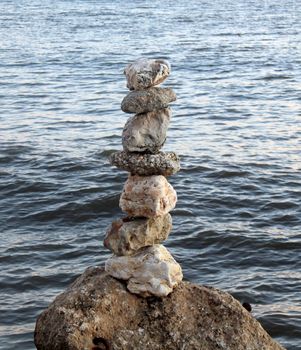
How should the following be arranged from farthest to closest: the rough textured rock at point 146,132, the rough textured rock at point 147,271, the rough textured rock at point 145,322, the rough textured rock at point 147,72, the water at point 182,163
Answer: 1. the water at point 182,163
2. the rough textured rock at point 146,132
3. the rough textured rock at point 147,72
4. the rough textured rock at point 147,271
5. the rough textured rock at point 145,322

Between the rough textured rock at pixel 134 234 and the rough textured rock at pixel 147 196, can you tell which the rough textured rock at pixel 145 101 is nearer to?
the rough textured rock at pixel 147 196

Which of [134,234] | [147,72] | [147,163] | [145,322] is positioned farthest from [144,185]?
[145,322]

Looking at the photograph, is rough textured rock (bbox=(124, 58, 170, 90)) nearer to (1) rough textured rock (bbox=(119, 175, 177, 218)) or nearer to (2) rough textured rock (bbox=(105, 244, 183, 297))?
(1) rough textured rock (bbox=(119, 175, 177, 218))

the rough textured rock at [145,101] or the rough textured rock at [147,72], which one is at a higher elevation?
the rough textured rock at [147,72]

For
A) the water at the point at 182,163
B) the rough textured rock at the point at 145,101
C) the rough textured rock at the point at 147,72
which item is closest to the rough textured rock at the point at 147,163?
the rough textured rock at the point at 145,101

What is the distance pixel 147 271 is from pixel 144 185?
85cm

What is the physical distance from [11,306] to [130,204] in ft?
11.6

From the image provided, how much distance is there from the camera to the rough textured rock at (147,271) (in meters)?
8.95

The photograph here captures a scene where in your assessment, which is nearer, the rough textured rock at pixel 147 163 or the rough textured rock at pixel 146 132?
the rough textured rock at pixel 147 163

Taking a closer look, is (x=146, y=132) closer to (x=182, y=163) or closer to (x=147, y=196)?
(x=147, y=196)

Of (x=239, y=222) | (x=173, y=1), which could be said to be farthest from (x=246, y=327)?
(x=173, y=1)

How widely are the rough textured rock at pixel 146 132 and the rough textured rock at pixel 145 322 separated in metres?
1.39

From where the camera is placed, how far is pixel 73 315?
342 inches

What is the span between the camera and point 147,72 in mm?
9070
